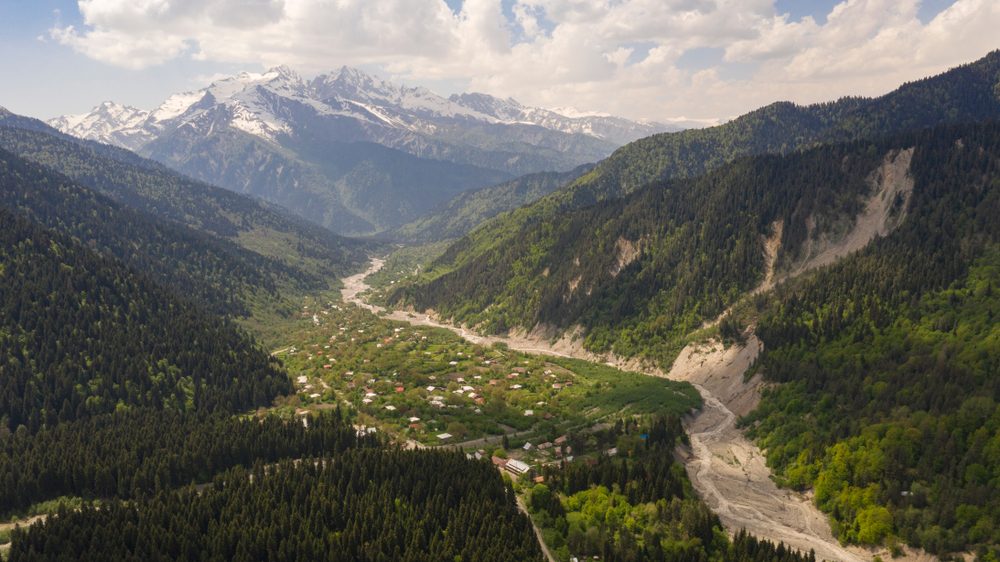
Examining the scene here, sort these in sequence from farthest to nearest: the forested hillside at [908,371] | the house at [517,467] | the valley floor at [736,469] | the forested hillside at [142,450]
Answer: the house at [517,467] → the forested hillside at [142,450] → the valley floor at [736,469] → the forested hillside at [908,371]

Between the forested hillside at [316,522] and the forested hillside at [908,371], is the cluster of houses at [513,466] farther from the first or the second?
the forested hillside at [908,371]

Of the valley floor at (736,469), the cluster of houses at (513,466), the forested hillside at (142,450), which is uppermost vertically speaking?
the valley floor at (736,469)

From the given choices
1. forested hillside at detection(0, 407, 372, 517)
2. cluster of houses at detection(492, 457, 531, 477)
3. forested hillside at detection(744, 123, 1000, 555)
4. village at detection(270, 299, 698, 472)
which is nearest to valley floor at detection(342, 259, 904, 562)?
forested hillside at detection(744, 123, 1000, 555)

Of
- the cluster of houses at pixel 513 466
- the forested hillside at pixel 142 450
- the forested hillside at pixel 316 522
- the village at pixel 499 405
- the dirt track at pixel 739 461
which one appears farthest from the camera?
the village at pixel 499 405

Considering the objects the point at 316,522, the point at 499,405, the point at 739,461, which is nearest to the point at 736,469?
the point at 739,461

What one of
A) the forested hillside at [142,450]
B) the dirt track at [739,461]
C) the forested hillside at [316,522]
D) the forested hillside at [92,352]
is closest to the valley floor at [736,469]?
the dirt track at [739,461]

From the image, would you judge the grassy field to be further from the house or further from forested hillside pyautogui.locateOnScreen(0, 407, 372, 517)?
forested hillside pyautogui.locateOnScreen(0, 407, 372, 517)

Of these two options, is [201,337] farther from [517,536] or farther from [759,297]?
[759,297]

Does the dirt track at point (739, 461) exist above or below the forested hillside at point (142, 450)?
above

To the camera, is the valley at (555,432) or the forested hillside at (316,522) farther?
the valley at (555,432)
